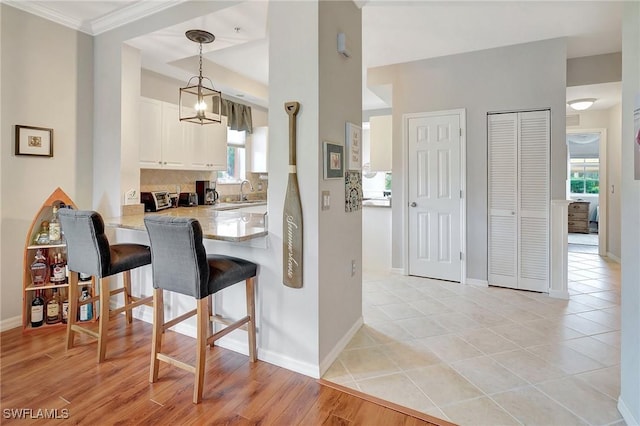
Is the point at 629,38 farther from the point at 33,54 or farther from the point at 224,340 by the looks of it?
the point at 33,54

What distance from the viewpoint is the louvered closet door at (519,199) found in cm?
382

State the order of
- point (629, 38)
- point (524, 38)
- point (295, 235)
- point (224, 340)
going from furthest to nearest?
point (524, 38), point (224, 340), point (295, 235), point (629, 38)

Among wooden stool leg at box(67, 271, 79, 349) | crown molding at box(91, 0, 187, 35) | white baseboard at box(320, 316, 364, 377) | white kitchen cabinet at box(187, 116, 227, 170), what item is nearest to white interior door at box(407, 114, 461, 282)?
white baseboard at box(320, 316, 364, 377)

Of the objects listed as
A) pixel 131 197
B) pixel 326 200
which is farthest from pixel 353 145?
pixel 131 197

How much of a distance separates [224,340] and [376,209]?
2948 millimetres

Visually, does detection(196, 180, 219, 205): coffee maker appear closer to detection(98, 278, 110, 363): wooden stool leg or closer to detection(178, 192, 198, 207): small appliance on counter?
detection(178, 192, 198, 207): small appliance on counter

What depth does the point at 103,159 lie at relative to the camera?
3.35 metres

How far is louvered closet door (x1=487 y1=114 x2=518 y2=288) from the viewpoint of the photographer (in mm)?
3953

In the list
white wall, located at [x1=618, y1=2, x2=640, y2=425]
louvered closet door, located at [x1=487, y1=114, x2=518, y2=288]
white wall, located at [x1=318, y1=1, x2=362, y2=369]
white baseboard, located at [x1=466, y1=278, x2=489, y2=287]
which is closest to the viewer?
white wall, located at [x1=618, y1=2, x2=640, y2=425]

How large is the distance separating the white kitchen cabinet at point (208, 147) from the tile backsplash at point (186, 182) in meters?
0.37

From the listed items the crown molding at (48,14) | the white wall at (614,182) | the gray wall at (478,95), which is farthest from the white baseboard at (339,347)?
the white wall at (614,182)

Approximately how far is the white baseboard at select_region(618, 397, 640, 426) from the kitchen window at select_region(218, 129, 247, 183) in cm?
501

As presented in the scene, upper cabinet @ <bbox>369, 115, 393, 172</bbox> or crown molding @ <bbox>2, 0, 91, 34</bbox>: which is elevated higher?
crown molding @ <bbox>2, 0, 91, 34</bbox>

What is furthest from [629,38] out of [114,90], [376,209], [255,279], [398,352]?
[114,90]
